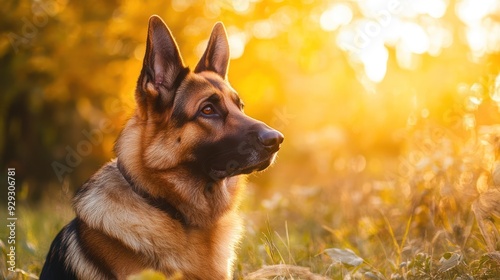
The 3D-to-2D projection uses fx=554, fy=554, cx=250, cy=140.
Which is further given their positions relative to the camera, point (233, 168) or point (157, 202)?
point (233, 168)

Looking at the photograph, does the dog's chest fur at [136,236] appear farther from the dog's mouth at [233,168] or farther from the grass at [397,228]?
the grass at [397,228]

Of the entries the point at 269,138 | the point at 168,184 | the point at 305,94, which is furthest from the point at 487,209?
the point at 305,94

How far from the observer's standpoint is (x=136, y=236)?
3430mm

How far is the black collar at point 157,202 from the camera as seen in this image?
3.63 metres

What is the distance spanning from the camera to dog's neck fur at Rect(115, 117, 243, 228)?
3678 millimetres

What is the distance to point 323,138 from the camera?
36.3 feet

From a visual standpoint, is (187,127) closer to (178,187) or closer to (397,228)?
(178,187)

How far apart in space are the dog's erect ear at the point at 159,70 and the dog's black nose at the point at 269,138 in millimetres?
683

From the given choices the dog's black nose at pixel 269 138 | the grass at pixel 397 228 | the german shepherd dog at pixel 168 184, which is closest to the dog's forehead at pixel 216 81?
the german shepherd dog at pixel 168 184

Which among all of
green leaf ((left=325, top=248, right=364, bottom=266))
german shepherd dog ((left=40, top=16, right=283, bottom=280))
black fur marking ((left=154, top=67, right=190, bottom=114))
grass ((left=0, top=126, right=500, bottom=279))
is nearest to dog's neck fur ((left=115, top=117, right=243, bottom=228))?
german shepherd dog ((left=40, top=16, right=283, bottom=280))

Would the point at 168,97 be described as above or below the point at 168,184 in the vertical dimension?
above

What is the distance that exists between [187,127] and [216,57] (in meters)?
0.93

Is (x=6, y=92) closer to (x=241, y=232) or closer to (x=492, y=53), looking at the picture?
(x=241, y=232)

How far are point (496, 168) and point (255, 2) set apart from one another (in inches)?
210
